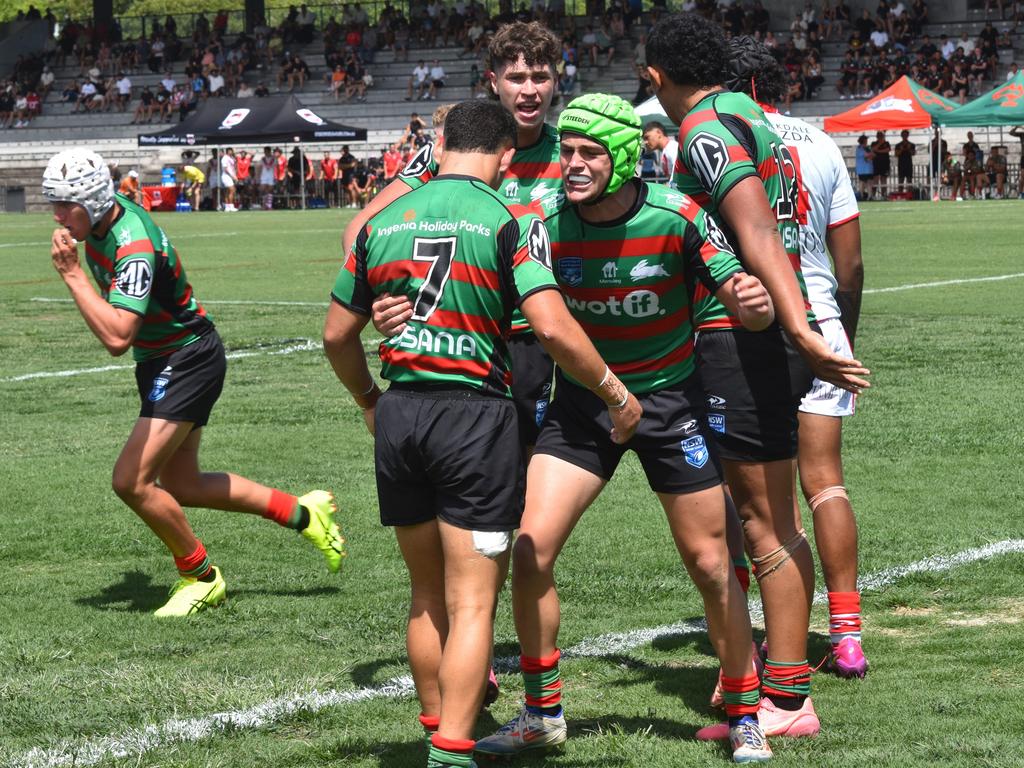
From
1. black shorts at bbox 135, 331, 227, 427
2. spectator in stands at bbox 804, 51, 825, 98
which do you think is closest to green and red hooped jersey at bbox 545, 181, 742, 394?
black shorts at bbox 135, 331, 227, 427

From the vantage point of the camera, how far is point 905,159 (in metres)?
40.0

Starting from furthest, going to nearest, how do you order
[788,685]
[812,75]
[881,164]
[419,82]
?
[419,82]
[812,75]
[881,164]
[788,685]

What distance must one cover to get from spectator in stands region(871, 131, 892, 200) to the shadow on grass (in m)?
34.5

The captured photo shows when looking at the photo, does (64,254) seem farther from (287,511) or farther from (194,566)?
(287,511)

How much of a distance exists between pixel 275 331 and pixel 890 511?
945 centimetres

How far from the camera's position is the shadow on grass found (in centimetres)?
653

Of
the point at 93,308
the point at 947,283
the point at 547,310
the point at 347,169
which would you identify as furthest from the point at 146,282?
the point at 347,169

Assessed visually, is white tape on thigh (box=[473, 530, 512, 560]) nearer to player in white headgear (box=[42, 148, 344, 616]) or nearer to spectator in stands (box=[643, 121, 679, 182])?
spectator in stands (box=[643, 121, 679, 182])

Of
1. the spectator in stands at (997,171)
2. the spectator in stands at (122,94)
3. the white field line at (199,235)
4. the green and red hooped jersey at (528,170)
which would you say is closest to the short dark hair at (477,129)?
the green and red hooped jersey at (528,170)

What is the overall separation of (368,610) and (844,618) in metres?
2.02

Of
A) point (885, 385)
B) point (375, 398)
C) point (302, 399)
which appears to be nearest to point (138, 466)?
point (375, 398)

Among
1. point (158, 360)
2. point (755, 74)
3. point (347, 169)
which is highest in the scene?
point (755, 74)

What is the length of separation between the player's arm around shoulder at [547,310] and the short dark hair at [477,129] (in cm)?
29

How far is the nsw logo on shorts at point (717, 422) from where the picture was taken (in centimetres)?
491
